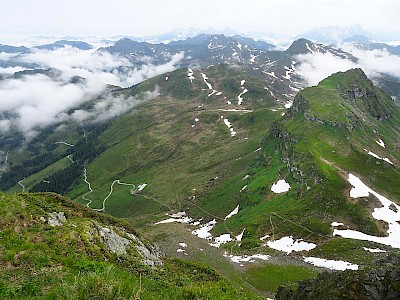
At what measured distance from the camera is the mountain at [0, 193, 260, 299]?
45.7 feet

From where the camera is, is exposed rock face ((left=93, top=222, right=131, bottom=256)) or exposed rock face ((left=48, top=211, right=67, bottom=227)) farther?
exposed rock face ((left=48, top=211, right=67, bottom=227))

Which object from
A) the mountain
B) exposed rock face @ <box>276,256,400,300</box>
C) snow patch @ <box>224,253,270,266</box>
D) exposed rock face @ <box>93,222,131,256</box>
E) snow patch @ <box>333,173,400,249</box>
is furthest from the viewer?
snow patch @ <box>333,173,400,249</box>

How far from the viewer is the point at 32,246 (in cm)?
2675

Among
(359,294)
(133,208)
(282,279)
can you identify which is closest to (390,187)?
(282,279)

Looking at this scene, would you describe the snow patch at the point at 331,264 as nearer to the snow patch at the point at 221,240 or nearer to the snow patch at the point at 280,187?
the snow patch at the point at 221,240

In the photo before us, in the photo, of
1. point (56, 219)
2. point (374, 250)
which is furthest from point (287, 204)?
point (56, 219)

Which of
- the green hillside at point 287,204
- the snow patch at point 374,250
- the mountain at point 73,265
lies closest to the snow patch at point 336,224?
the green hillside at point 287,204

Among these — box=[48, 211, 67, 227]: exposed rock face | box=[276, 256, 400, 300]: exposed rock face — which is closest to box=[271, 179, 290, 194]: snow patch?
box=[48, 211, 67, 227]: exposed rock face

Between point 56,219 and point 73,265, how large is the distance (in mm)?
16396

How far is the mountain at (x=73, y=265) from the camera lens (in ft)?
45.7

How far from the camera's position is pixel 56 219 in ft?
131

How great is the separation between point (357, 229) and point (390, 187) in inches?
1098

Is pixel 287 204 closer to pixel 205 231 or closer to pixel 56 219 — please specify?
pixel 205 231

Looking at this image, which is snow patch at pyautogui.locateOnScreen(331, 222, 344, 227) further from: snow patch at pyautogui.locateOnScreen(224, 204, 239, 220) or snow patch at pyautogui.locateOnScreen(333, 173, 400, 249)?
snow patch at pyautogui.locateOnScreen(224, 204, 239, 220)
